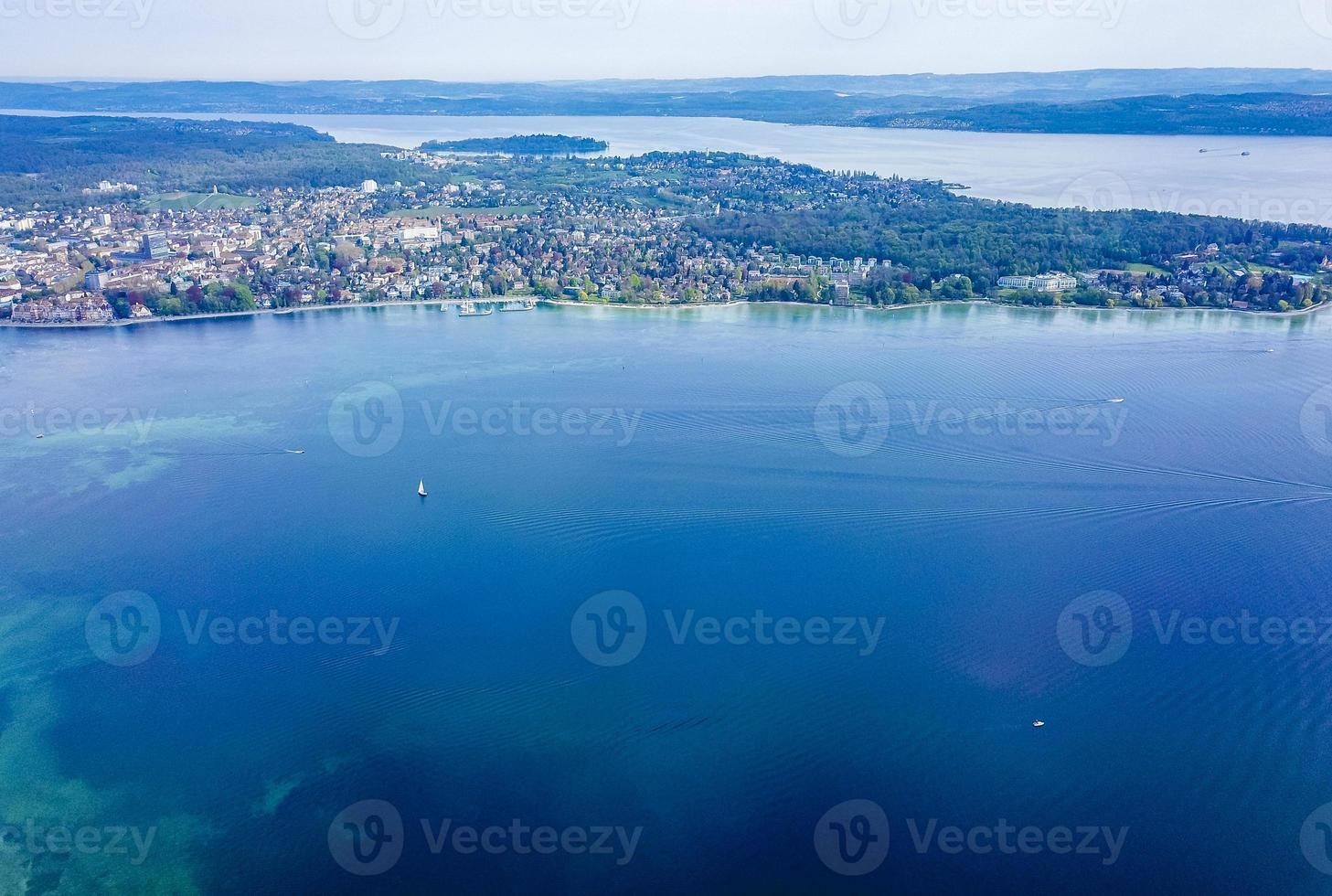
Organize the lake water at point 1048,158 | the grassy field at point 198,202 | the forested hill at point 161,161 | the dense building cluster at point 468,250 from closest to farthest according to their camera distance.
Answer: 1. the dense building cluster at point 468,250
2. the lake water at point 1048,158
3. the grassy field at point 198,202
4. the forested hill at point 161,161

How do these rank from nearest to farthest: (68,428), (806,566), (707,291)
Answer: (806,566) → (68,428) → (707,291)

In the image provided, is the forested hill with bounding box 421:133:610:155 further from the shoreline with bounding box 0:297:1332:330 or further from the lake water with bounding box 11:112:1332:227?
the shoreline with bounding box 0:297:1332:330

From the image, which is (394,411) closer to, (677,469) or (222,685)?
(677,469)

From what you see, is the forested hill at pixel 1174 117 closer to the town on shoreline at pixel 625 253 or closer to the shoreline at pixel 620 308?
the town on shoreline at pixel 625 253

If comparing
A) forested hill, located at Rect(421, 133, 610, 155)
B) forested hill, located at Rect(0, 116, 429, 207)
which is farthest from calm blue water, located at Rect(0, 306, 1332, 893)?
forested hill, located at Rect(421, 133, 610, 155)

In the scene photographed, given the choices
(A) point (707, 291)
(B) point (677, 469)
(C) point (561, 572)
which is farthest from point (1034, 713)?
(A) point (707, 291)

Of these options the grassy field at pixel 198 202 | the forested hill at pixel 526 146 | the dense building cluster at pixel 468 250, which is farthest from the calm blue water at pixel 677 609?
the forested hill at pixel 526 146
